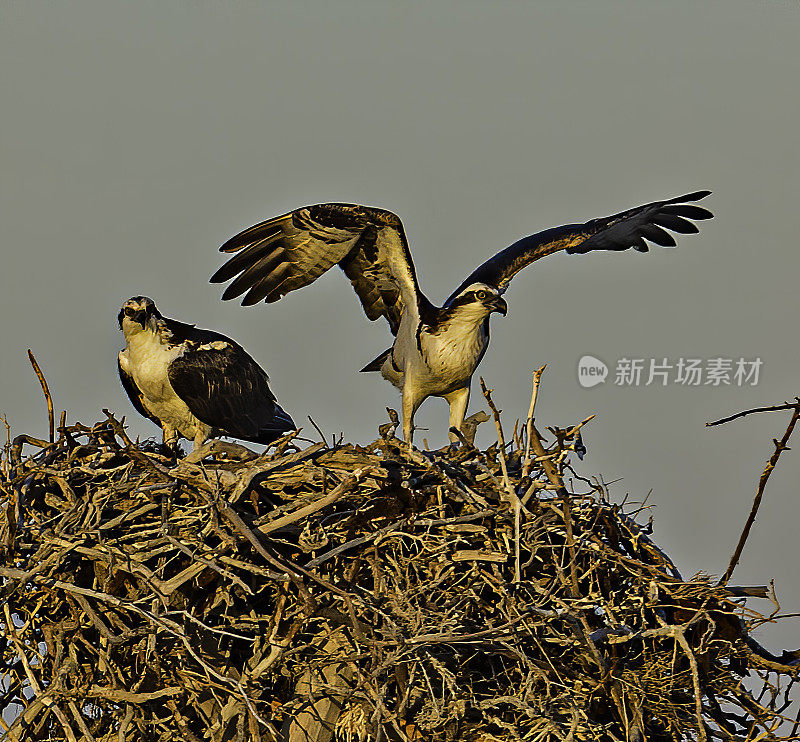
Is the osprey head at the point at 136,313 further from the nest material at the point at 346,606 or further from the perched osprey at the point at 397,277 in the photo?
the nest material at the point at 346,606

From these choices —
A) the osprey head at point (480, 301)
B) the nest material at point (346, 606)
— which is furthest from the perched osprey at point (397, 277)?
the nest material at point (346, 606)

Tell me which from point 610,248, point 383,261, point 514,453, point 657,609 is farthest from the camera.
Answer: point 610,248

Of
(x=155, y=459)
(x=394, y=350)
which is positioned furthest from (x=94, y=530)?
(x=394, y=350)

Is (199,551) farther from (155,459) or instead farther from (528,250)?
(528,250)

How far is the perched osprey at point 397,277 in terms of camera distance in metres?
6.66

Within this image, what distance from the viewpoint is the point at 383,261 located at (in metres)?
7.07

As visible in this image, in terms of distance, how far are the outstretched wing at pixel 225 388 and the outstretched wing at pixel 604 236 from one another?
130cm

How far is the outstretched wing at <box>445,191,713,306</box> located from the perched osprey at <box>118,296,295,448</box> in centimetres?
138

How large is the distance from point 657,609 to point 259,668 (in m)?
1.74

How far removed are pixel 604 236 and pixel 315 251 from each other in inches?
83.6

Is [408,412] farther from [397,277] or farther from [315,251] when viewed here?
[315,251]

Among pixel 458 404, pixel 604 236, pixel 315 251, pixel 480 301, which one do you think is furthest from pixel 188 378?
pixel 604 236

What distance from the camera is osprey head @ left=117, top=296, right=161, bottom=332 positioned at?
6484 millimetres

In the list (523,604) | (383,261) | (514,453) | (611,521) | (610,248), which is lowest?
(523,604)
